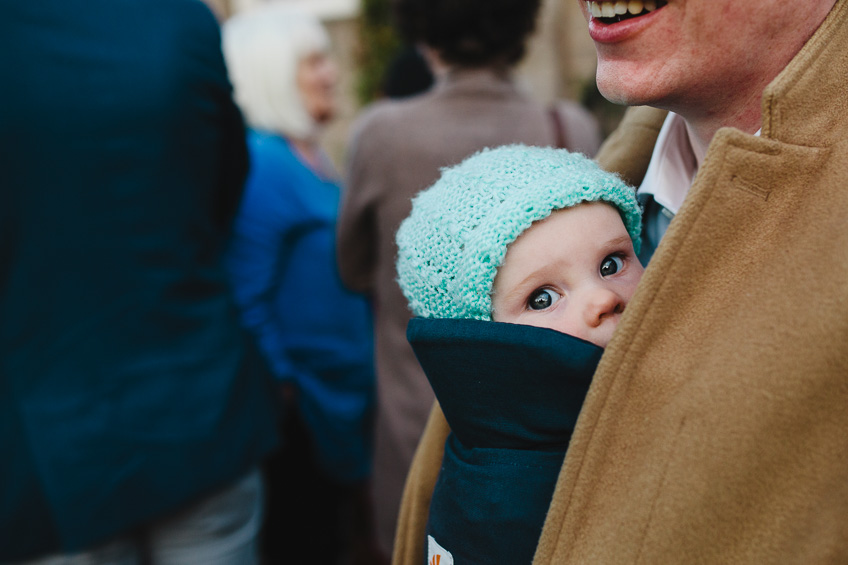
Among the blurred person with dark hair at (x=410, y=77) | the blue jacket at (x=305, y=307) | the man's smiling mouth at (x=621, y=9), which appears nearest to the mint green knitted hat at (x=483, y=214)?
the man's smiling mouth at (x=621, y=9)

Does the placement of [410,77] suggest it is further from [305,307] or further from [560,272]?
[560,272]

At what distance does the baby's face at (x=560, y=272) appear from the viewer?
1.17 metres

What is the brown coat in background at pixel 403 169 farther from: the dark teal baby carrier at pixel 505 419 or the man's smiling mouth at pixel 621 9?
the dark teal baby carrier at pixel 505 419

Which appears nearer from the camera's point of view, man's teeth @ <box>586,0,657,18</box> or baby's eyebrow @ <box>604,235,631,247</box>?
man's teeth @ <box>586,0,657,18</box>

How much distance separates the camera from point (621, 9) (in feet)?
3.65

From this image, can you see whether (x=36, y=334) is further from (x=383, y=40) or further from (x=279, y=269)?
(x=383, y=40)

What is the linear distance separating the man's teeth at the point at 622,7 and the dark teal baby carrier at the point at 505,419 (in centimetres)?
49

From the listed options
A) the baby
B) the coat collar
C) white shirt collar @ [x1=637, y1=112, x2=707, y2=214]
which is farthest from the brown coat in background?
the coat collar

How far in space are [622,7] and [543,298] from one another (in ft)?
1.49

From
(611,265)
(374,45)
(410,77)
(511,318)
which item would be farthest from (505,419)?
(374,45)

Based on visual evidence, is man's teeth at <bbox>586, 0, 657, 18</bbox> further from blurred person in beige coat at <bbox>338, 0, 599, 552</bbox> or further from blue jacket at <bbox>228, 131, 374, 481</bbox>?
blue jacket at <bbox>228, 131, 374, 481</bbox>

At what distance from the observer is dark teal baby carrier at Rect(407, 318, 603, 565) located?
3.45ft

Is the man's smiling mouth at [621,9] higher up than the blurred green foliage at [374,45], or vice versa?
the man's smiling mouth at [621,9]

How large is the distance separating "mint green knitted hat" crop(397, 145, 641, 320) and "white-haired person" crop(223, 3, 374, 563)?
4.67 ft
